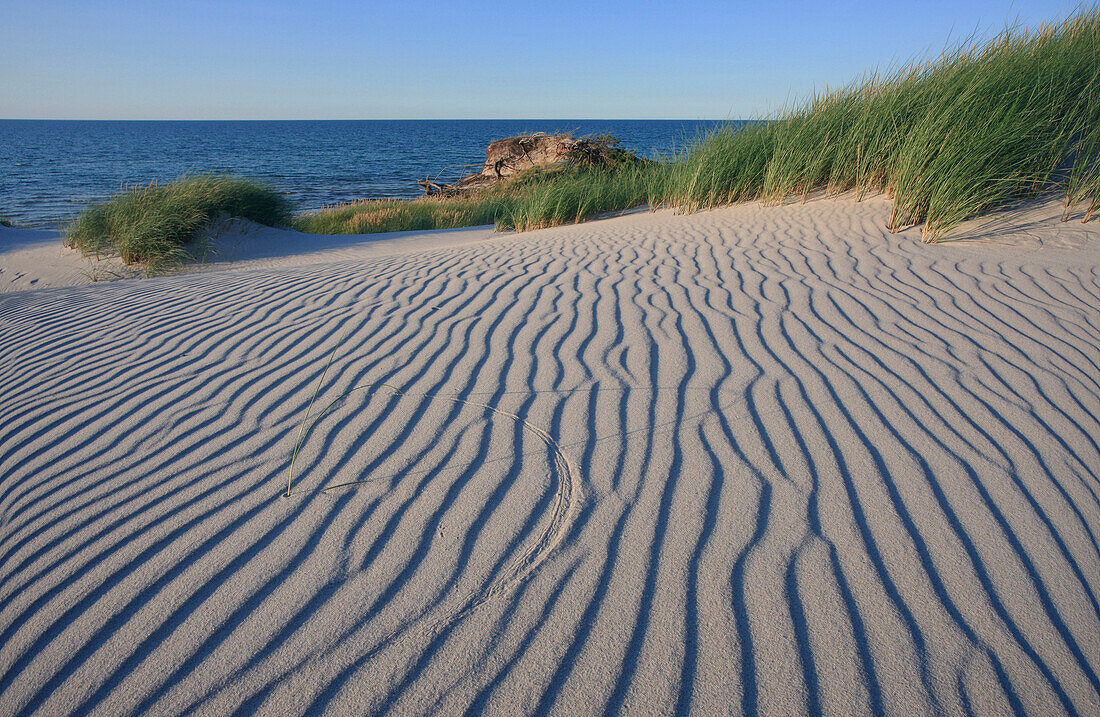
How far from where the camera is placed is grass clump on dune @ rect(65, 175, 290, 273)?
26.8 feet

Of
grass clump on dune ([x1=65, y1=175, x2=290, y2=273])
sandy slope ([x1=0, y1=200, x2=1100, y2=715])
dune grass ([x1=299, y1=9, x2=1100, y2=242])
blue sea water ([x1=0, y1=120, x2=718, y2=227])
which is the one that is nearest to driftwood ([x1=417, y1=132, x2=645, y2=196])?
blue sea water ([x1=0, y1=120, x2=718, y2=227])

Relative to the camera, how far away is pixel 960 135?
18.0 feet

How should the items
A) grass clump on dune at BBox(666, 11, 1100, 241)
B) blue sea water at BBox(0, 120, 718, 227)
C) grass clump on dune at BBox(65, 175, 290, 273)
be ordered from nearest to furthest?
grass clump on dune at BBox(666, 11, 1100, 241), grass clump on dune at BBox(65, 175, 290, 273), blue sea water at BBox(0, 120, 718, 227)

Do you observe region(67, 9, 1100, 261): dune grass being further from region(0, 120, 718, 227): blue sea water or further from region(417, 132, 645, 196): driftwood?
region(417, 132, 645, 196): driftwood

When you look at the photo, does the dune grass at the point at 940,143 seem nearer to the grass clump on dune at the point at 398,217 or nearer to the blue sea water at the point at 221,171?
the blue sea water at the point at 221,171

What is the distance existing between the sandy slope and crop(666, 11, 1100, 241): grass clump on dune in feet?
5.72

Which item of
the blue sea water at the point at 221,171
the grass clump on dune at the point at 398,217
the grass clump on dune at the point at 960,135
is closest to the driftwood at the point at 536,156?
the blue sea water at the point at 221,171

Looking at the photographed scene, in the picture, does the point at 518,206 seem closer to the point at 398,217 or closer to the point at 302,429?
the point at 398,217

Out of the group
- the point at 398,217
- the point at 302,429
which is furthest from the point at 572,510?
the point at 398,217

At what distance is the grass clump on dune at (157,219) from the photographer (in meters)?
8.16

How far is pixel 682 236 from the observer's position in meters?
6.44

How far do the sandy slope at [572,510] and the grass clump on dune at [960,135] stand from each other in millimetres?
1742

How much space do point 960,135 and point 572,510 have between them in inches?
222

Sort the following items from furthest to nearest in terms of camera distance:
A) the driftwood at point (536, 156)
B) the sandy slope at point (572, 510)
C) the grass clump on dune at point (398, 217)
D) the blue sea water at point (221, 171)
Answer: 1. the blue sea water at point (221, 171)
2. the driftwood at point (536, 156)
3. the grass clump on dune at point (398, 217)
4. the sandy slope at point (572, 510)
